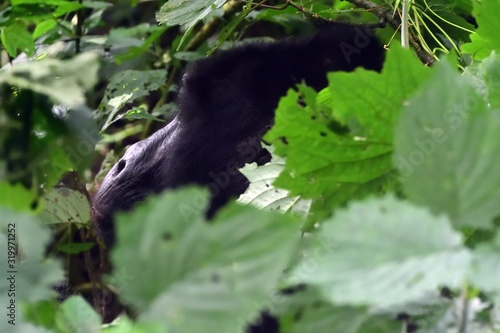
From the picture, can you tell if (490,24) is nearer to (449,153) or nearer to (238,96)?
(449,153)

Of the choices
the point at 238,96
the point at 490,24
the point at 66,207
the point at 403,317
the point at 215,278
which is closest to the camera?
the point at 215,278

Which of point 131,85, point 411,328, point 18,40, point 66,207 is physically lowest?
point 66,207

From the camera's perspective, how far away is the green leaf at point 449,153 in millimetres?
394

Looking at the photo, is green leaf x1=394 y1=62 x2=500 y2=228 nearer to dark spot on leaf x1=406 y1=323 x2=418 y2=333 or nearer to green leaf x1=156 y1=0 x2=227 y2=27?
dark spot on leaf x1=406 y1=323 x2=418 y2=333

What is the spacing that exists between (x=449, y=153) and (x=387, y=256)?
0.07 metres

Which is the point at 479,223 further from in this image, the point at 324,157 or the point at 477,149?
the point at 324,157

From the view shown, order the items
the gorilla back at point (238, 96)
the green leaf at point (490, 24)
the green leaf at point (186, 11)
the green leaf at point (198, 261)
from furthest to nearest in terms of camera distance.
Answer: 1. the gorilla back at point (238, 96)
2. the green leaf at point (186, 11)
3. the green leaf at point (490, 24)
4. the green leaf at point (198, 261)

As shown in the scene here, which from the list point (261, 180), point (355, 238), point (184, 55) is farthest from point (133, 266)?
point (184, 55)

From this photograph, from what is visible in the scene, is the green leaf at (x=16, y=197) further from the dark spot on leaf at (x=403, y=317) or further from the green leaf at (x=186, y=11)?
the green leaf at (x=186, y=11)

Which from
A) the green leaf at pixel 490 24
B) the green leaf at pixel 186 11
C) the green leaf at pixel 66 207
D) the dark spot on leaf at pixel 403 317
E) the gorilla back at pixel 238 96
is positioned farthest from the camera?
the green leaf at pixel 66 207

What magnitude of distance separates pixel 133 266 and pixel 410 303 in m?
0.17

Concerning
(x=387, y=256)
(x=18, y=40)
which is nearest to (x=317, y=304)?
(x=387, y=256)

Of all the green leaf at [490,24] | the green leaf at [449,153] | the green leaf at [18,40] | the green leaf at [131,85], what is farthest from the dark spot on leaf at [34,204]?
the green leaf at [131,85]

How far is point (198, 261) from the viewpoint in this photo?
368 mm
